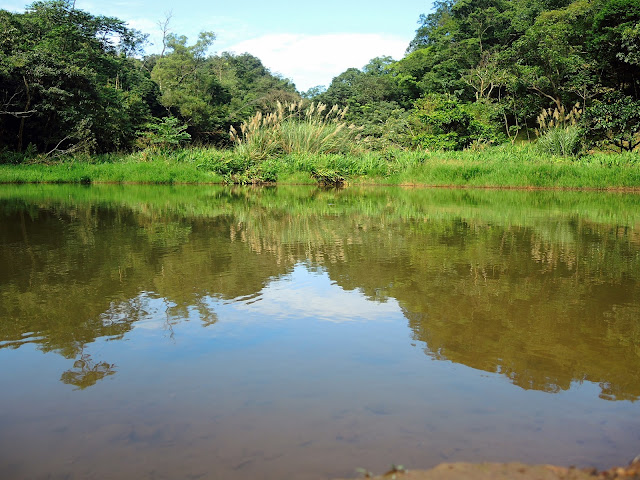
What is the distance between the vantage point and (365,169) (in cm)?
1797

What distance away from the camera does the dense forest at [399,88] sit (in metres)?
20.6

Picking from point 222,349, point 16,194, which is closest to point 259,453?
→ point 222,349

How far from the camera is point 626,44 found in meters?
20.3

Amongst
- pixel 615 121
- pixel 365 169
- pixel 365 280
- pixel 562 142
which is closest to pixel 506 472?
pixel 365 280

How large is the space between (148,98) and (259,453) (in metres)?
32.5

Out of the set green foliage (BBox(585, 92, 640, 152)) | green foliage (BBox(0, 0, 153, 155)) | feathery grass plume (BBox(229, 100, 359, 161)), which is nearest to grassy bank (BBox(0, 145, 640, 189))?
feathery grass plume (BBox(229, 100, 359, 161))

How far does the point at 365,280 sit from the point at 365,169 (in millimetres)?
13556

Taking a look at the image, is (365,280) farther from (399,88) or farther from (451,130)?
(399,88)

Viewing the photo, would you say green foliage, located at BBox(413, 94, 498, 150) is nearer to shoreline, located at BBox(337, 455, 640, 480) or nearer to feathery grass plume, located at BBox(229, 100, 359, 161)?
feathery grass plume, located at BBox(229, 100, 359, 161)

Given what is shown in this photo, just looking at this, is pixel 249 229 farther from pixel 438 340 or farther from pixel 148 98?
pixel 148 98

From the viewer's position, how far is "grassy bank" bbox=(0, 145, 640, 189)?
629 inches

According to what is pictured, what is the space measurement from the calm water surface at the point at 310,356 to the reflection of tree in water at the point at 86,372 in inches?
0.5

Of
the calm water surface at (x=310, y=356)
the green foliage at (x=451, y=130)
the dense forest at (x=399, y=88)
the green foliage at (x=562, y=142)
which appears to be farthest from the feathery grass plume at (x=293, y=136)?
the calm water surface at (x=310, y=356)

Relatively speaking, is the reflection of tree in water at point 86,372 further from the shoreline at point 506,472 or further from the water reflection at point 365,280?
the shoreline at point 506,472
